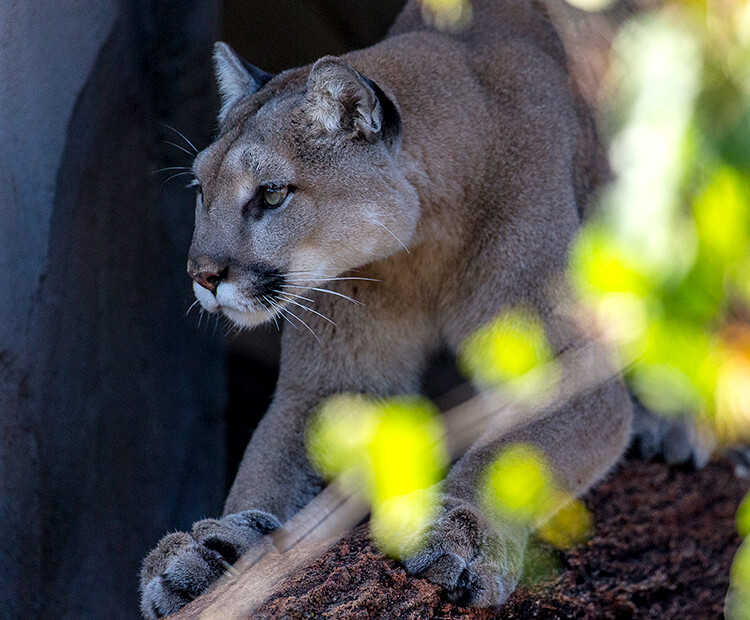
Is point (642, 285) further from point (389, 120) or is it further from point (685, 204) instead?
point (389, 120)

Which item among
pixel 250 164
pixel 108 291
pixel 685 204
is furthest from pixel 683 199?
pixel 108 291

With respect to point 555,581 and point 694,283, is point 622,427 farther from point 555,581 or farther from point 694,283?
point 694,283

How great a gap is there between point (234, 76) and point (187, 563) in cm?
156

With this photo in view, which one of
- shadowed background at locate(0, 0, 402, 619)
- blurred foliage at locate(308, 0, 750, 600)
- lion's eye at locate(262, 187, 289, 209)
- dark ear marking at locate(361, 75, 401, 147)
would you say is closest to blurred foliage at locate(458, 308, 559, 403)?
blurred foliage at locate(308, 0, 750, 600)

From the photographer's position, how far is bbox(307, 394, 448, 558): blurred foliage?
1.95m

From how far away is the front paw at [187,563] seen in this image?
2053 millimetres

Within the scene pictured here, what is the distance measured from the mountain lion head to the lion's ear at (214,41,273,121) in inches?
11.2

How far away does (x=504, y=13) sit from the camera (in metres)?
3.12

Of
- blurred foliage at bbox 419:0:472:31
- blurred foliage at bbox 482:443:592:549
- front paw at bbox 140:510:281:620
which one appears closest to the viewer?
front paw at bbox 140:510:281:620

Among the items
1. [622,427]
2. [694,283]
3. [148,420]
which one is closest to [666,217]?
[694,283]

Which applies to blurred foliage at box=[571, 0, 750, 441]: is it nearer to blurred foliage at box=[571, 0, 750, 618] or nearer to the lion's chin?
blurred foliage at box=[571, 0, 750, 618]

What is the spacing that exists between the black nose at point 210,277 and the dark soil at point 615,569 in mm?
759

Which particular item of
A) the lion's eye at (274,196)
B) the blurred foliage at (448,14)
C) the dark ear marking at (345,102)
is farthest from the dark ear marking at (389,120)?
the blurred foliage at (448,14)

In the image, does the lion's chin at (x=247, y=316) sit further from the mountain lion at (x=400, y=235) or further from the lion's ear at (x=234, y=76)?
the lion's ear at (x=234, y=76)
